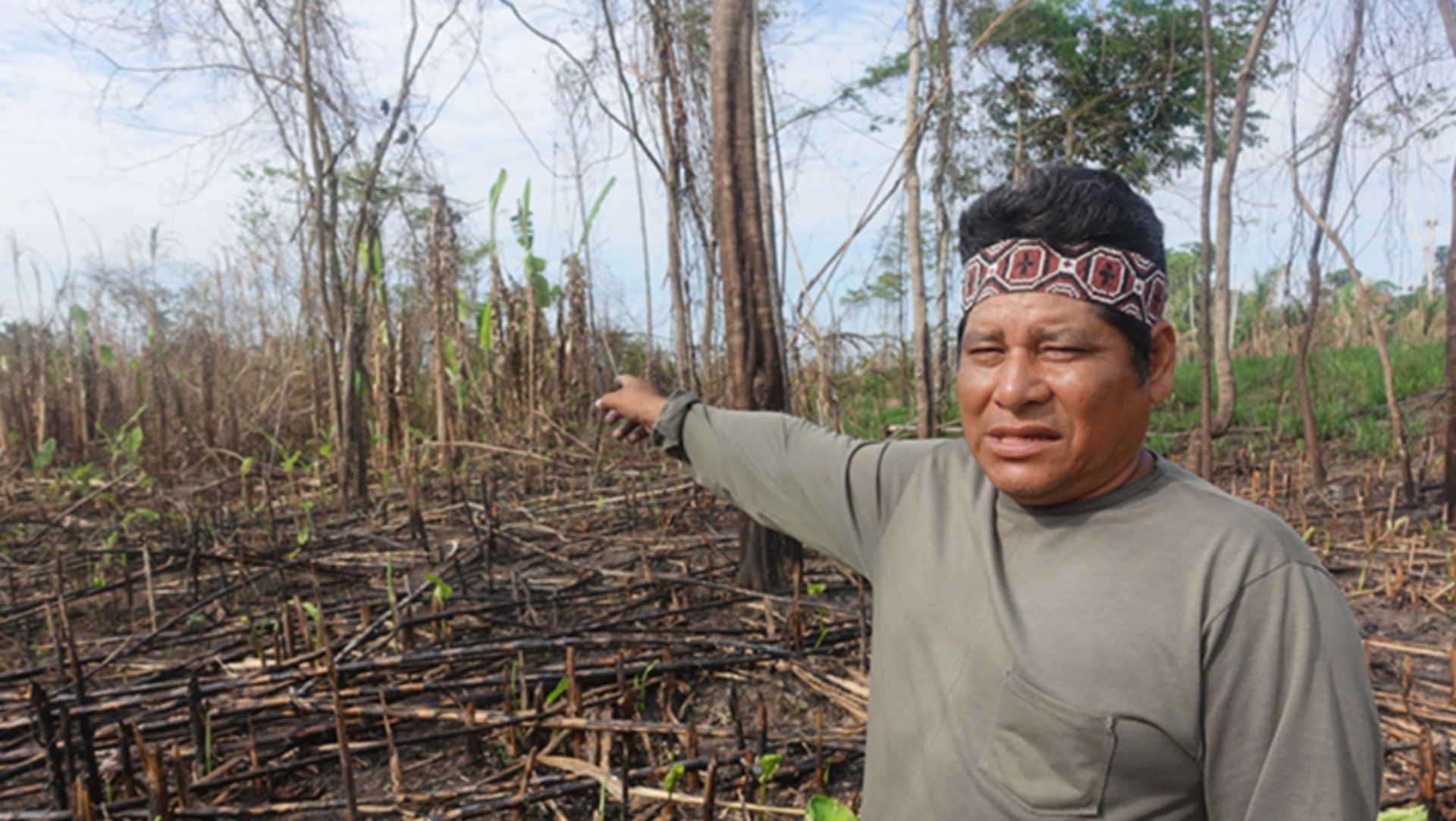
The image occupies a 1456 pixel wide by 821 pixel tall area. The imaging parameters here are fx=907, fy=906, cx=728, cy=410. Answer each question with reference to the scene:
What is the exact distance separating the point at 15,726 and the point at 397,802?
4.17ft

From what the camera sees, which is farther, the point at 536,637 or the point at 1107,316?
the point at 536,637

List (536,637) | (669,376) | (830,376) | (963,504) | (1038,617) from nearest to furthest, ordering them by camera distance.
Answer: (1038,617)
(963,504)
(536,637)
(830,376)
(669,376)

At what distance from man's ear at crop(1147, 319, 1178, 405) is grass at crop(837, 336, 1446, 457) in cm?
496

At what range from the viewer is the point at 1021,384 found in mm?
1146

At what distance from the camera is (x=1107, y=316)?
1125mm

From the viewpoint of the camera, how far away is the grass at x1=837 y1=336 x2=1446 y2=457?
7.20m

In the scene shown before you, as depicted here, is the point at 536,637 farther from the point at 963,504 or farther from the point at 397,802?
the point at 963,504

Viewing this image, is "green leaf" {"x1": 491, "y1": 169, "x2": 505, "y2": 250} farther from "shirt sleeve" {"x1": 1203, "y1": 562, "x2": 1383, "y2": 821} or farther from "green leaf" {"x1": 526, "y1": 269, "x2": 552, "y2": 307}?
"shirt sleeve" {"x1": 1203, "y1": 562, "x2": 1383, "y2": 821}

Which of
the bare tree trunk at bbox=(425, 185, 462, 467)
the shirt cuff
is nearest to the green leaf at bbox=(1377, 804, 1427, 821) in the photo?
the shirt cuff

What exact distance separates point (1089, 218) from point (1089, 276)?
0.07 meters

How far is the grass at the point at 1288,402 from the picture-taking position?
720 cm

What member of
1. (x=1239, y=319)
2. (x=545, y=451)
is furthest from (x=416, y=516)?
(x=1239, y=319)

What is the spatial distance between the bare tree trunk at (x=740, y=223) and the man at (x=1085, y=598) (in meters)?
1.70

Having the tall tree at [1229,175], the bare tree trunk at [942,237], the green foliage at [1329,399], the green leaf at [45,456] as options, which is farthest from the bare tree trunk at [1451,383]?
the green leaf at [45,456]
